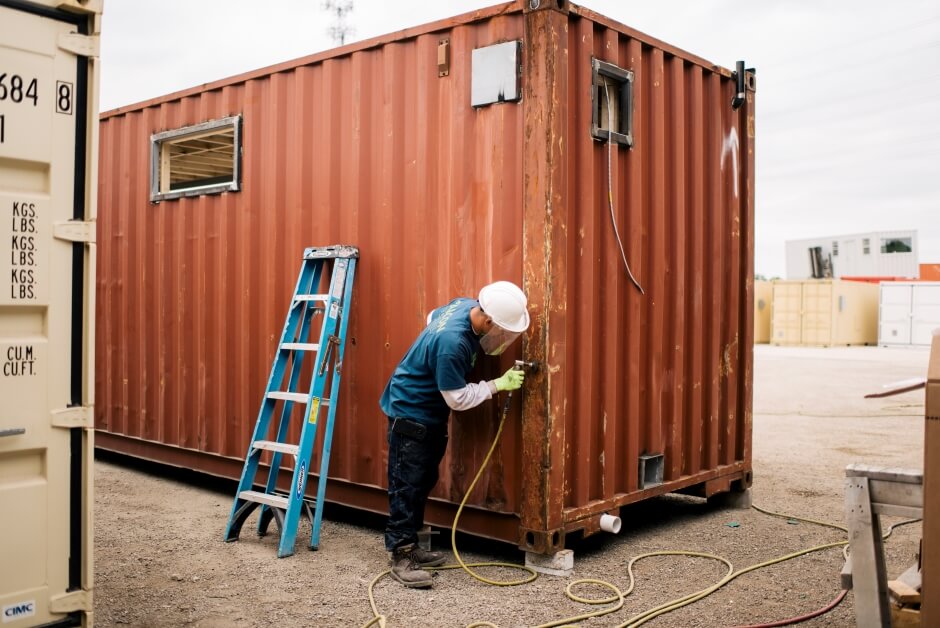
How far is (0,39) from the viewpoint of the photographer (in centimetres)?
334

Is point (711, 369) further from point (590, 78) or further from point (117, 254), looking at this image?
point (117, 254)

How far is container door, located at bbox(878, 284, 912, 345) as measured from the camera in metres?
29.0

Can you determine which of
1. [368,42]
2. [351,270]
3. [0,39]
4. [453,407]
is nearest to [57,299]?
[0,39]

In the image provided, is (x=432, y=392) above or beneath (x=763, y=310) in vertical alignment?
beneath

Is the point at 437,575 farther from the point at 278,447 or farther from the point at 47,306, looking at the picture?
the point at 47,306

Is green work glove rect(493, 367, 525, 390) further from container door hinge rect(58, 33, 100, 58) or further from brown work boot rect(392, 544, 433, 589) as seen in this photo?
container door hinge rect(58, 33, 100, 58)

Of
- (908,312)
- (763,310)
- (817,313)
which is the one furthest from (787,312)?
(908,312)

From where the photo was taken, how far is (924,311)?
28594 mm

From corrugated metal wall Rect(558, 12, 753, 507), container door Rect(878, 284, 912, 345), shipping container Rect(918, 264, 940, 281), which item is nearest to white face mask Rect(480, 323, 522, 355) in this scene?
corrugated metal wall Rect(558, 12, 753, 507)

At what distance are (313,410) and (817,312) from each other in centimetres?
2658

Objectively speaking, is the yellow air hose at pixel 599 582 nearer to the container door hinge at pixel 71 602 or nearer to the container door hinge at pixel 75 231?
the container door hinge at pixel 71 602

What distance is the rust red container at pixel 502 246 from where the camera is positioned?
5.27 m

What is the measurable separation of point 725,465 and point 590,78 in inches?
135

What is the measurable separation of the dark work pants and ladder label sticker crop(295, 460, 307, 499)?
727 millimetres
